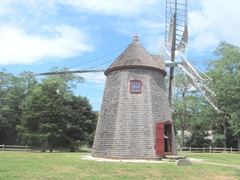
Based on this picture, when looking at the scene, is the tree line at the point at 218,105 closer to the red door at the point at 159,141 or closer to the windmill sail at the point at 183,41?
the windmill sail at the point at 183,41

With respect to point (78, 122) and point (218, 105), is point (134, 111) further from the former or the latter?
point (218, 105)

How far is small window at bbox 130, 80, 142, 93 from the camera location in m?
17.5

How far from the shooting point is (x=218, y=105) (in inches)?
1476

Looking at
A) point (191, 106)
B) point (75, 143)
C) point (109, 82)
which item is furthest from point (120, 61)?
point (191, 106)

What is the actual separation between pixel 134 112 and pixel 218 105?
23423 millimetres

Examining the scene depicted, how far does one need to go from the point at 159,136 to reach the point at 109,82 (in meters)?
4.59

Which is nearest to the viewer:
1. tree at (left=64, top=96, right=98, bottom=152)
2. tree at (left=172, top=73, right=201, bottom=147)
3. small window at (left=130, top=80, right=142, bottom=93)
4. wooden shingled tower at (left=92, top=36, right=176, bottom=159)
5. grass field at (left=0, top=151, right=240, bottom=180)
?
grass field at (left=0, top=151, right=240, bottom=180)

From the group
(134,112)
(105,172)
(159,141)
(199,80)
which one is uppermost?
(199,80)

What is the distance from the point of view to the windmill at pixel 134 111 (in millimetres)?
16609

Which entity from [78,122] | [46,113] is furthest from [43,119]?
[78,122]

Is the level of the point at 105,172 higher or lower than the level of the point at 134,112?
lower

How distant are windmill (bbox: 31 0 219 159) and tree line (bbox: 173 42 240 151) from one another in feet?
61.1

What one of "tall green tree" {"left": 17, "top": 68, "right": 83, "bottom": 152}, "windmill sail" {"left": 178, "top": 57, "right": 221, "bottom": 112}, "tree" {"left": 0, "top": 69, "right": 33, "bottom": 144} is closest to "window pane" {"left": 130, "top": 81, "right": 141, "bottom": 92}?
"windmill sail" {"left": 178, "top": 57, "right": 221, "bottom": 112}

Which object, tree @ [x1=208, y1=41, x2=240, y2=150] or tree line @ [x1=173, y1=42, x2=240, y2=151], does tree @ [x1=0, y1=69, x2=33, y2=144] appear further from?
tree @ [x1=208, y1=41, x2=240, y2=150]
